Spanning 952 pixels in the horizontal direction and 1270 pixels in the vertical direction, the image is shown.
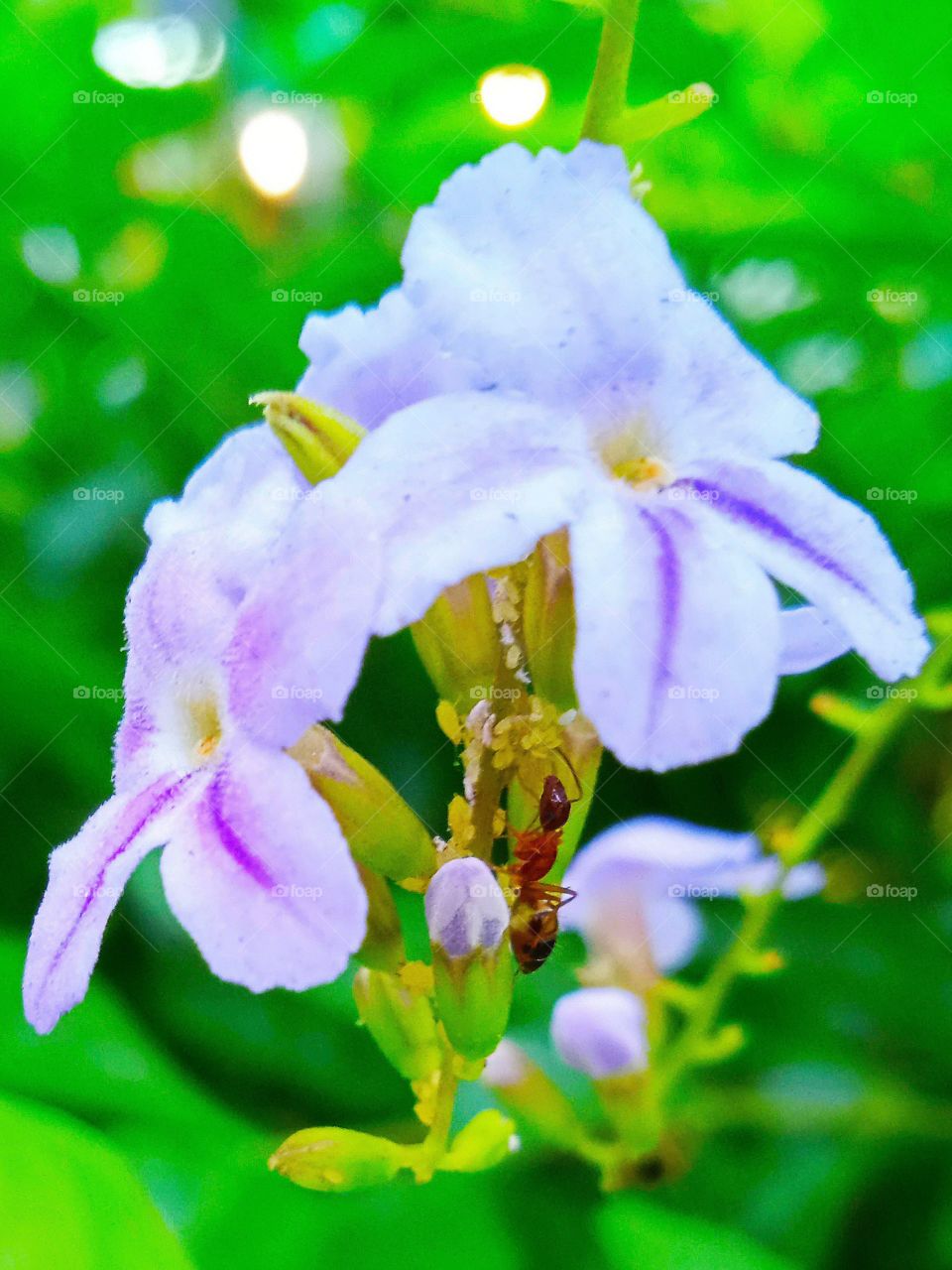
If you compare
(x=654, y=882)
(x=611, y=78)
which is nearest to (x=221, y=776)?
(x=611, y=78)

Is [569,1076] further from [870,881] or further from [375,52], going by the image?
[375,52]

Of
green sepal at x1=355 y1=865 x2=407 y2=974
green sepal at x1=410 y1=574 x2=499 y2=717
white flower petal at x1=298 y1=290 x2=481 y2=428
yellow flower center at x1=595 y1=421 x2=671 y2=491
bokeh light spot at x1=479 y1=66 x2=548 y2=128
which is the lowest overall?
green sepal at x1=355 y1=865 x2=407 y2=974

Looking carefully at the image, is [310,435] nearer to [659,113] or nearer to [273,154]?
[659,113]

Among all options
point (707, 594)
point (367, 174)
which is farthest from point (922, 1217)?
point (367, 174)

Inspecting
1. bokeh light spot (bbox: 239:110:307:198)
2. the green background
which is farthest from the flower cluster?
bokeh light spot (bbox: 239:110:307:198)

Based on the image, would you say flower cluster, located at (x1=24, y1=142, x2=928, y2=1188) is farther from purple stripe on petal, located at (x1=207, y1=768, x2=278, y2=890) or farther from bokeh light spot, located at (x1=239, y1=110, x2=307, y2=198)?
bokeh light spot, located at (x1=239, y1=110, x2=307, y2=198)

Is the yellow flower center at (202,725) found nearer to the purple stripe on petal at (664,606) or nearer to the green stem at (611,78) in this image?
the purple stripe on petal at (664,606)

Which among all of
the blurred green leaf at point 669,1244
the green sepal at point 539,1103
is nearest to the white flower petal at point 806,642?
the green sepal at point 539,1103
